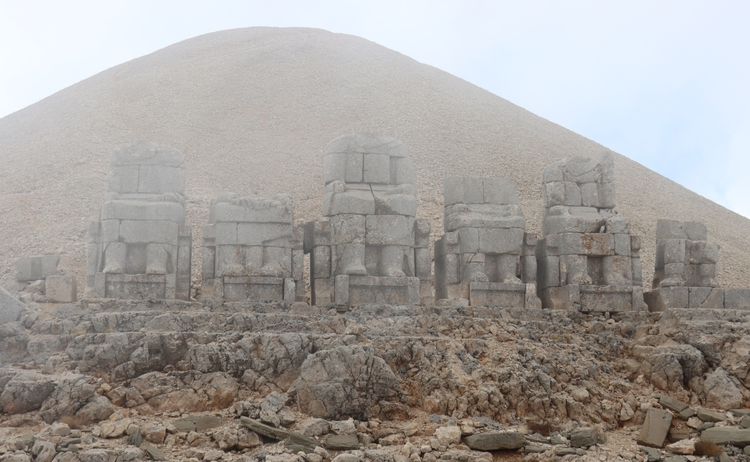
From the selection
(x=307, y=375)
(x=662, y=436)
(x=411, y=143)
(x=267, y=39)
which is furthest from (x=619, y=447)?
(x=267, y=39)

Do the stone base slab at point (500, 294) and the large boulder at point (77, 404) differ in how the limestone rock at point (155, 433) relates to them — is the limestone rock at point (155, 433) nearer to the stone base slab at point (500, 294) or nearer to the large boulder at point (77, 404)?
the large boulder at point (77, 404)

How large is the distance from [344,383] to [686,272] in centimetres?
773

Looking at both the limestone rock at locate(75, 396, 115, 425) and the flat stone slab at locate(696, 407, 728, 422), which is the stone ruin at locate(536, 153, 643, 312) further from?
the limestone rock at locate(75, 396, 115, 425)

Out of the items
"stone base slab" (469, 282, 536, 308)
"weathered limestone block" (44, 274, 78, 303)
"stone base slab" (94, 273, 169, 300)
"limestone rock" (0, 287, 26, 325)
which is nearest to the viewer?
"limestone rock" (0, 287, 26, 325)

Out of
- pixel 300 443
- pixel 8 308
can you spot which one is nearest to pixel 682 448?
pixel 300 443

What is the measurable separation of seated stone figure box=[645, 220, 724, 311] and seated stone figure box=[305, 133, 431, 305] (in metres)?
4.03

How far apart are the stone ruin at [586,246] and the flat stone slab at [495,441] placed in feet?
15.8

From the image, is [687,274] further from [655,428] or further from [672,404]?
[655,428]

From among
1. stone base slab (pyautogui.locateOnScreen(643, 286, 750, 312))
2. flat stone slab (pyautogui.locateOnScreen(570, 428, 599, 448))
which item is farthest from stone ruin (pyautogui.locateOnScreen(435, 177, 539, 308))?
flat stone slab (pyautogui.locateOnScreen(570, 428, 599, 448))

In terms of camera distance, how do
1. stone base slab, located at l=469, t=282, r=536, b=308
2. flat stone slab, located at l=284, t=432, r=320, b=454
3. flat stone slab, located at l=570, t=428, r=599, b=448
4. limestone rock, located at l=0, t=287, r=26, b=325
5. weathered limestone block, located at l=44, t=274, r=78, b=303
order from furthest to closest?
weathered limestone block, located at l=44, t=274, r=78, b=303, stone base slab, located at l=469, t=282, r=536, b=308, limestone rock, located at l=0, t=287, r=26, b=325, flat stone slab, located at l=570, t=428, r=599, b=448, flat stone slab, located at l=284, t=432, r=320, b=454

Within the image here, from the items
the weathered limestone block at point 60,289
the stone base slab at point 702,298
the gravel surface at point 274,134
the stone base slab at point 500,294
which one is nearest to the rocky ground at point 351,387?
the stone base slab at point 500,294

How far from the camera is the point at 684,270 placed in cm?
1553

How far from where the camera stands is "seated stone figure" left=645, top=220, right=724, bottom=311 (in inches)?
586

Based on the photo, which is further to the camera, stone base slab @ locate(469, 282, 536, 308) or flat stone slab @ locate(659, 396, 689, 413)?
stone base slab @ locate(469, 282, 536, 308)
